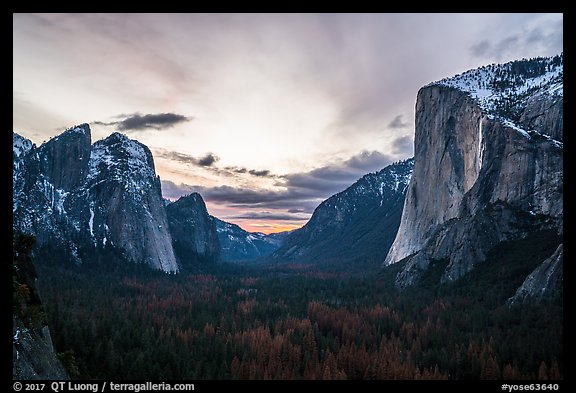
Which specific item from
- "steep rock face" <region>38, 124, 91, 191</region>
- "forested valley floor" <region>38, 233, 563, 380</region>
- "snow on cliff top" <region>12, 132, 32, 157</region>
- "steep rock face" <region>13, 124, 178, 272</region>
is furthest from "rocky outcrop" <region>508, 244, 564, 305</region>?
"steep rock face" <region>38, 124, 91, 191</region>

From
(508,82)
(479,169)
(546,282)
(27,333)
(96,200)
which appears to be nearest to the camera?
(27,333)

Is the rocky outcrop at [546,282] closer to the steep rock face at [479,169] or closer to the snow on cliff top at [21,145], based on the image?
the steep rock face at [479,169]

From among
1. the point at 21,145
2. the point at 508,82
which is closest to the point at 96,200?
the point at 21,145

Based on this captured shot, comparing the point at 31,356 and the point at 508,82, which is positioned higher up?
the point at 508,82

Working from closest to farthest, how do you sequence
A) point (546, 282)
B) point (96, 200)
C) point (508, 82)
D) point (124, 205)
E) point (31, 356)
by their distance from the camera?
point (31, 356)
point (546, 282)
point (508, 82)
point (124, 205)
point (96, 200)

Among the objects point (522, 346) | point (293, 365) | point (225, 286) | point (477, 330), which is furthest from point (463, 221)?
point (225, 286)

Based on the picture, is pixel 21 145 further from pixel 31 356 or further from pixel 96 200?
pixel 31 356
